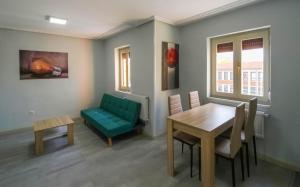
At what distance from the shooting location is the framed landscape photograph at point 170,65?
3.57 m

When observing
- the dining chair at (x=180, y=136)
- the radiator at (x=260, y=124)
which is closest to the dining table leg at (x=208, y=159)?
the dining chair at (x=180, y=136)

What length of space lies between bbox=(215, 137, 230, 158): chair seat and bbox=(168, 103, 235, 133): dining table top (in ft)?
0.92

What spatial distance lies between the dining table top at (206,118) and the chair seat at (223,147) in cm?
28

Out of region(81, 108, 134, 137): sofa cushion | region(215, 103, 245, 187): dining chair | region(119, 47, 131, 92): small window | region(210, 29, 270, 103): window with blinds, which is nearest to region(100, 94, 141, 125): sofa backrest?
region(81, 108, 134, 137): sofa cushion

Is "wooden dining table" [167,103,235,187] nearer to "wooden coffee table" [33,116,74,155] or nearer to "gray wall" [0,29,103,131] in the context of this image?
"wooden coffee table" [33,116,74,155]

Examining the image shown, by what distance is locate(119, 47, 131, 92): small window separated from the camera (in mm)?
4586

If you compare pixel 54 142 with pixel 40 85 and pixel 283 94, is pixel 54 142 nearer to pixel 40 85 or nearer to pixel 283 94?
pixel 40 85

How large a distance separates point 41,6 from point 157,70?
221 cm

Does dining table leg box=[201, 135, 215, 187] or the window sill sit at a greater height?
the window sill

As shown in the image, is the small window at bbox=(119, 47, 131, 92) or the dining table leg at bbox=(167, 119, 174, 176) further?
the small window at bbox=(119, 47, 131, 92)

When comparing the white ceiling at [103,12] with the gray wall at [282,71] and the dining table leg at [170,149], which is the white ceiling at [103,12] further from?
the dining table leg at [170,149]

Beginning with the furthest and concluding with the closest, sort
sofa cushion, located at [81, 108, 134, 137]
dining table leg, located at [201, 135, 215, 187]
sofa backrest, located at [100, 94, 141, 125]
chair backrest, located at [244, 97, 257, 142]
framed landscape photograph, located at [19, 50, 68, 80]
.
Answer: framed landscape photograph, located at [19, 50, 68, 80], sofa backrest, located at [100, 94, 141, 125], sofa cushion, located at [81, 108, 134, 137], chair backrest, located at [244, 97, 257, 142], dining table leg, located at [201, 135, 215, 187]

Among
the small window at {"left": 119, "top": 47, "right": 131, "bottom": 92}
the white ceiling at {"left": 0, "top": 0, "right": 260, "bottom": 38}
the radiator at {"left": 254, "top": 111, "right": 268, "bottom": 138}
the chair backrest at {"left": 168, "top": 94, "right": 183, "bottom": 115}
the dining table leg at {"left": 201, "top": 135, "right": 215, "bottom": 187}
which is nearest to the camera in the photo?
the dining table leg at {"left": 201, "top": 135, "right": 215, "bottom": 187}

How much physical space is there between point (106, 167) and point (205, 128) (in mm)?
1544
